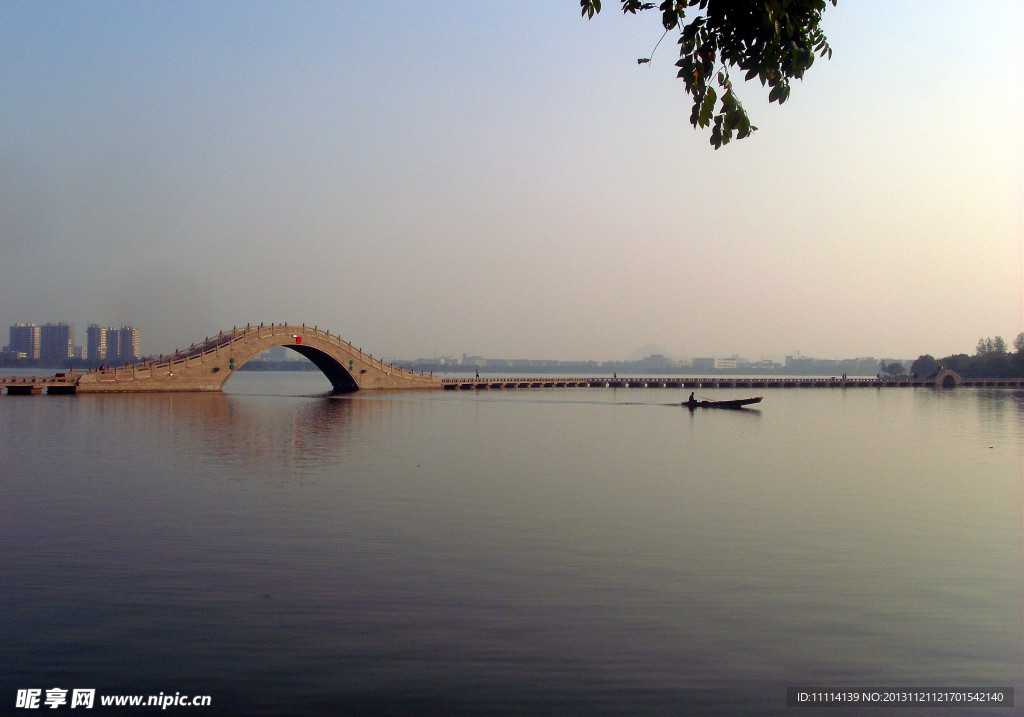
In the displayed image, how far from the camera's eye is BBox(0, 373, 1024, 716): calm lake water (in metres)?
7.96

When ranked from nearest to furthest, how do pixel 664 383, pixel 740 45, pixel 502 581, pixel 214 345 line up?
pixel 740 45
pixel 502 581
pixel 214 345
pixel 664 383

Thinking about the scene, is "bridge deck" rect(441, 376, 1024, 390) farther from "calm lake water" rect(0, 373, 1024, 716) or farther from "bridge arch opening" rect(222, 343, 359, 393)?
"calm lake water" rect(0, 373, 1024, 716)

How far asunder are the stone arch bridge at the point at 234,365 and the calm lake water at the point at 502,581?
124 ft

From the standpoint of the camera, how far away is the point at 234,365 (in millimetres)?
66625

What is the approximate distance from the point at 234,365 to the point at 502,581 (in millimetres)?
59043

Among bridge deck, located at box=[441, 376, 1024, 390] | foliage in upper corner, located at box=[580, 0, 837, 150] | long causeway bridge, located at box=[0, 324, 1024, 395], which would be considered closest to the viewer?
foliage in upper corner, located at box=[580, 0, 837, 150]

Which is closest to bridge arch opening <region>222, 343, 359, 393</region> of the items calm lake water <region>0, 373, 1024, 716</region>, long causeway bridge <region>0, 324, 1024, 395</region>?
long causeway bridge <region>0, 324, 1024, 395</region>

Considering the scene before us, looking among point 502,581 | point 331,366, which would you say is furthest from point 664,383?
point 502,581

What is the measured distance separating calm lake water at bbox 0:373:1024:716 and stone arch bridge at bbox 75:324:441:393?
124 feet

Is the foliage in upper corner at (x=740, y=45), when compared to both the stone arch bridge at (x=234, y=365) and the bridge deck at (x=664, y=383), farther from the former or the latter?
the bridge deck at (x=664, y=383)

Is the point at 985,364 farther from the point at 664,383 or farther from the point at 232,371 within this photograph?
the point at 232,371

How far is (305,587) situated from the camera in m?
10.9

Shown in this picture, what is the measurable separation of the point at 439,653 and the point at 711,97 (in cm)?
562

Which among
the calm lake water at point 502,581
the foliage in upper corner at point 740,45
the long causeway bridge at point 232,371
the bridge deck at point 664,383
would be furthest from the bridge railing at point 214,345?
the foliage in upper corner at point 740,45
